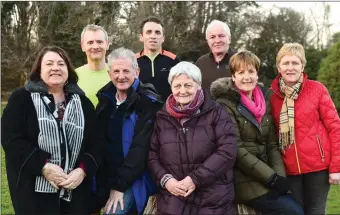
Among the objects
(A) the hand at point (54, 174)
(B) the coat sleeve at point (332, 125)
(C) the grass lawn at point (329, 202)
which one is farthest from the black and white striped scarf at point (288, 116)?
(C) the grass lawn at point (329, 202)

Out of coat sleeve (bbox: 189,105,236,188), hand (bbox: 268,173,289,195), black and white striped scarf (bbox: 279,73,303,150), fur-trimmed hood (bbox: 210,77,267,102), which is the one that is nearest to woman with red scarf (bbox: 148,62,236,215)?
coat sleeve (bbox: 189,105,236,188)

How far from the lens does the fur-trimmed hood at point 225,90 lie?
383 cm

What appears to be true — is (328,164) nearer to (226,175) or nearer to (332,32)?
(226,175)

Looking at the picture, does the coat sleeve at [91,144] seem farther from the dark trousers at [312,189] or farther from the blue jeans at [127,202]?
the dark trousers at [312,189]

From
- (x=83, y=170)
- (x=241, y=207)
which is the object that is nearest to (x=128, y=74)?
(x=83, y=170)

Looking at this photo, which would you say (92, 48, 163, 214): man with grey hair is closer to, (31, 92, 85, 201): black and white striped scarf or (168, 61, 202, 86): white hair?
(31, 92, 85, 201): black and white striped scarf

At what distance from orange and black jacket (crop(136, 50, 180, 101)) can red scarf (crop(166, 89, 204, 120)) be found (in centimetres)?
147

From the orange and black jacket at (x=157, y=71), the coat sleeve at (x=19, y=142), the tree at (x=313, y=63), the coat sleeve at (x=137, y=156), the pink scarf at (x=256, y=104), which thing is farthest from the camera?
the tree at (x=313, y=63)

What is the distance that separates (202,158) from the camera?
3539 millimetres

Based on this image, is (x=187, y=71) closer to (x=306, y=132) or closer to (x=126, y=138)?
(x=126, y=138)

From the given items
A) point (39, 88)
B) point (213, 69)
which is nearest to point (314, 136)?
point (213, 69)

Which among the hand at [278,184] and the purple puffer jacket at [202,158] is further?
the hand at [278,184]

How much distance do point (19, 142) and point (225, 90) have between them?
179 centimetres

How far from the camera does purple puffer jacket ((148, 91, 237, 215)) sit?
11.5ft
